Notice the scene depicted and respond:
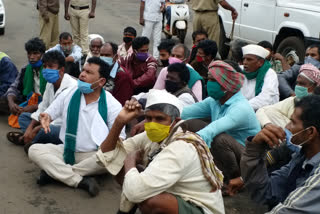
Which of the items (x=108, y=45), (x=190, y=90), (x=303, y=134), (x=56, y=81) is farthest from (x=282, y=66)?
(x=303, y=134)

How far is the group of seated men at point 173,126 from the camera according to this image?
3023 millimetres

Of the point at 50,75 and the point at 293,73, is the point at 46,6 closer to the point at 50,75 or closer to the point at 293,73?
the point at 50,75

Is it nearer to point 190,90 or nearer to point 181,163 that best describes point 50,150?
point 190,90

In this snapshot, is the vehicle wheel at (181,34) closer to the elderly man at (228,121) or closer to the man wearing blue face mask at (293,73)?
the man wearing blue face mask at (293,73)

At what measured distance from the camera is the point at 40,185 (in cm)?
474

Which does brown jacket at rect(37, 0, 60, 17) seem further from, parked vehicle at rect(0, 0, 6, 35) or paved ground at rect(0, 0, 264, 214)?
paved ground at rect(0, 0, 264, 214)

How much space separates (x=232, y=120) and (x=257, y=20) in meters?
5.19

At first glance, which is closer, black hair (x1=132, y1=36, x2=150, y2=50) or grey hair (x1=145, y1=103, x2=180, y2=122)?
grey hair (x1=145, y1=103, x2=180, y2=122)

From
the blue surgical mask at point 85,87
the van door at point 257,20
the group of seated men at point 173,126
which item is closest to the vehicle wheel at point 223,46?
the van door at point 257,20

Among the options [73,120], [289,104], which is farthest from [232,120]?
[73,120]

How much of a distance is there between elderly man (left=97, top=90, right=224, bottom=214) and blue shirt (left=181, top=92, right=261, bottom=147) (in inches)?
38.2

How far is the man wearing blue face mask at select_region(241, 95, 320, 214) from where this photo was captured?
2662mm

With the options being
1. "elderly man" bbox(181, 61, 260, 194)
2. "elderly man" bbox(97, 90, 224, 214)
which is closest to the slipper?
"elderly man" bbox(181, 61, 260, 194)

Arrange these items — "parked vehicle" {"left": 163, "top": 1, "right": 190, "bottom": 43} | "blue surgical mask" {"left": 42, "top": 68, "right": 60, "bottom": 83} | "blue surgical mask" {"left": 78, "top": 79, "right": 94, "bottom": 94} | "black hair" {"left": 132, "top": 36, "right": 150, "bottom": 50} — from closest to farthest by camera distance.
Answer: "blue surgical mask" {"left": 78, "top": 79, "right": 94, "bottom": 94} → "blue surgical mask" {"left": 42, "top": 68, "right": 60, "bottom": 83} → "black hair" {"left": 132, "top": 36, "right": 150, "bottom": 50} → "parked vehicle" {"left": 163, "top": 1, "right": 190, "bottom": 43}
